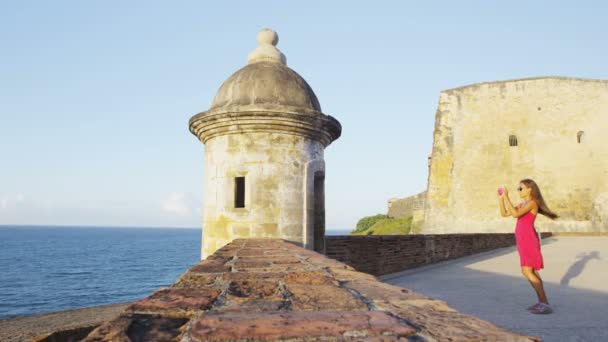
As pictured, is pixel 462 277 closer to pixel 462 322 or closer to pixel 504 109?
pixel 462 322

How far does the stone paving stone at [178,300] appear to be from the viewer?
5.03 ft

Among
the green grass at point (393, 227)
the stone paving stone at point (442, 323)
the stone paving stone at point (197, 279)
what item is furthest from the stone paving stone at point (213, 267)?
the green grass at point (393, 227)

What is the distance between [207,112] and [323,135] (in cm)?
171

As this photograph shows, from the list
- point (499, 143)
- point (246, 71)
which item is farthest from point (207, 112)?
point (499, 143)

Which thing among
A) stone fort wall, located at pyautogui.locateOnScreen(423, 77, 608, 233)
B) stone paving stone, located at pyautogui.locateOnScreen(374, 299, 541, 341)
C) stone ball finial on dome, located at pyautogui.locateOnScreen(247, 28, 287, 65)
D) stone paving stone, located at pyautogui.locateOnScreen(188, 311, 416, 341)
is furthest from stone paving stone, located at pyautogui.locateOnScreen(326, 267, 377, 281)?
stone fort wall, located at pyautogui.locateOnScreen(423, 77, 608, 233)

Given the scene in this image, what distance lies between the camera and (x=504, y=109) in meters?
24.0

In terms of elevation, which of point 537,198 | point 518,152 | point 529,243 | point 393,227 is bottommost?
point 529,243

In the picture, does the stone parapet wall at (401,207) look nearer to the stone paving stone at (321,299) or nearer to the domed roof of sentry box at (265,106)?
the domed roof of sentry box at (265,106)

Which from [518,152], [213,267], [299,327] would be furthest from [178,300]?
[518,152]

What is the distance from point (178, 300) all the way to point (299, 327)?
23.5 inches

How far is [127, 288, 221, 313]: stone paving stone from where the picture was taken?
1.53 meters

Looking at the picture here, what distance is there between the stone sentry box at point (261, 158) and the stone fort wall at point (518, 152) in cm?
1966

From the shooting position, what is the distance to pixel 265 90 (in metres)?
5.98

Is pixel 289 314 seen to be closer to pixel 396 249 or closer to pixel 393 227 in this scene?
pixel 396 249
